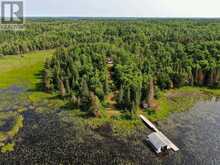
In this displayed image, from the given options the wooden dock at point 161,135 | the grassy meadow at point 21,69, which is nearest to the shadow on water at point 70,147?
the wooden dock at point 161,135

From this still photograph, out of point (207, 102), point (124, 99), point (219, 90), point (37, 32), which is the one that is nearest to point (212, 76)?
point (219, 90)

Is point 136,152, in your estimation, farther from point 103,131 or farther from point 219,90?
point 219,90

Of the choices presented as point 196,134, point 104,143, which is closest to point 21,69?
point 104,143

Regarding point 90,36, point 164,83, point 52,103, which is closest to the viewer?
point 52,103

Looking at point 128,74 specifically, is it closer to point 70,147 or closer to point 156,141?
point 156,141

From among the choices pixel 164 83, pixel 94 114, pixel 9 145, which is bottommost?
pixel 9 145
